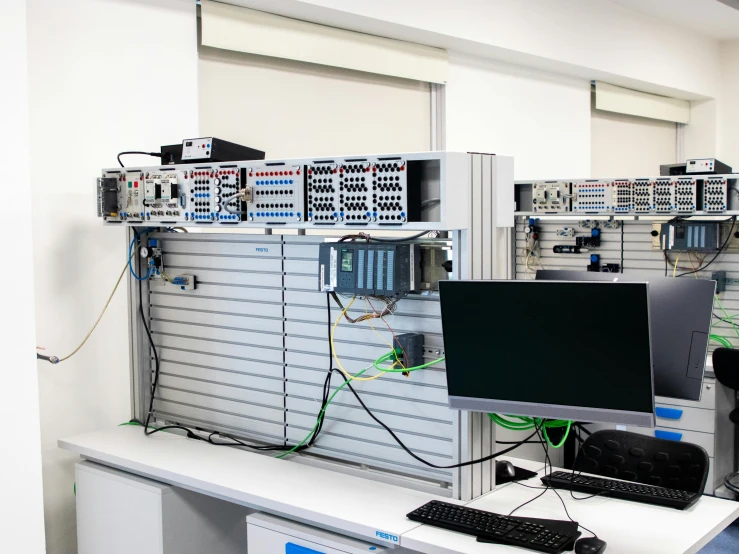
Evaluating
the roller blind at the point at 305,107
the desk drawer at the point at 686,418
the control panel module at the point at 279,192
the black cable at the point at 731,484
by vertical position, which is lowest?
the black cable at the point at 731,484

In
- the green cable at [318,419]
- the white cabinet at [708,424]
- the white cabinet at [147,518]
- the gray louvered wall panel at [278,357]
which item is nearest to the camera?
the gray louvered wall panel at [278,357]

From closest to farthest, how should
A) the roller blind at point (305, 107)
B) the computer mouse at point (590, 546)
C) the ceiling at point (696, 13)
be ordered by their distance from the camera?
1. the computer mouse at point (590, 546)
2. the roller blind at point (305, 107)
3. the ceiling at point (696, 13)

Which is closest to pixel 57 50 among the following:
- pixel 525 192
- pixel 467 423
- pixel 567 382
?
pixel 467 423

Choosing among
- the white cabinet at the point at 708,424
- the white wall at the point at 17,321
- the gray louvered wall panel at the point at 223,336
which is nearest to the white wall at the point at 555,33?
the gray louvered wall panel at the point at 223,336

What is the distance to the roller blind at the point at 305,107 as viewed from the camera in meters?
4.25

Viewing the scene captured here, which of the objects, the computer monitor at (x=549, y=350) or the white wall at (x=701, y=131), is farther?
the white wall at (x=701, y=131)

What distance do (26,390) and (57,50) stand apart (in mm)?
1626

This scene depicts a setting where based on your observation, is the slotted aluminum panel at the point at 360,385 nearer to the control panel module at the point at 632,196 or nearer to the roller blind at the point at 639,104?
the control panel module at the point at 632,196

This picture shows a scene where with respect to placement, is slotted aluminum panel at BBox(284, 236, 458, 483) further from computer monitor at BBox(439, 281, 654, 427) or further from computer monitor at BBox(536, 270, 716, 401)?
computer monitor at BBox(536, 270, 716, 401)

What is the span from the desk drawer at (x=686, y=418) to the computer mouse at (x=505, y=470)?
1831 mm

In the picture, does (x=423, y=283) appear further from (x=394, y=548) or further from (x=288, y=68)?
(x=288, y=68)

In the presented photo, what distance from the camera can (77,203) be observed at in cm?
323

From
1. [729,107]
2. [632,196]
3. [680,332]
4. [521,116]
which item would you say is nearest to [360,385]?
[680,332]

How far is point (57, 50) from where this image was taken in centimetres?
322
